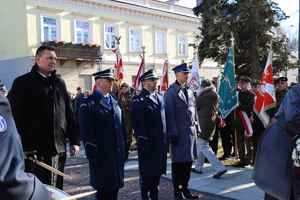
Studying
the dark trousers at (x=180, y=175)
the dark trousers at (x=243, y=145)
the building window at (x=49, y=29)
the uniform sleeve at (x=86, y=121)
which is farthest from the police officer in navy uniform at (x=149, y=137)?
the building window at (x=49, y=29)

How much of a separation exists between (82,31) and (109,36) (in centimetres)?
224

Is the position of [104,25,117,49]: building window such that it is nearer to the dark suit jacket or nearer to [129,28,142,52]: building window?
[129,28,142,52]: building window

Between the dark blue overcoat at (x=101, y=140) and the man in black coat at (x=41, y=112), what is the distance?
27 cm

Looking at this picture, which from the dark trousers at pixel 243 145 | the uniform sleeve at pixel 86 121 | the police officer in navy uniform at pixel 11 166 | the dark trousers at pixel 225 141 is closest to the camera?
the police officer in navy uniform at pixel 11 166

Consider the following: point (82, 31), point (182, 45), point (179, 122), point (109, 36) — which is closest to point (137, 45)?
point (109, 36)

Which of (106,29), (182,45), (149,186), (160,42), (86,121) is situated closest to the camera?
(86,121)

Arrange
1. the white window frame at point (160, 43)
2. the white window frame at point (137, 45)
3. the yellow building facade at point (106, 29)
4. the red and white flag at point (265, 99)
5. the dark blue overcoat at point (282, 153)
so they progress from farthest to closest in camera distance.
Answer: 1. the white window frame at point (160, 43)
2. the white window frame at point (137, 45)
3. the yellow building facade at point (106, 29)
4. the red and white flag at point (265, 99)
5. the dark blue overcoat at point (282, 153)

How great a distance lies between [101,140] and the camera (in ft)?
16.3

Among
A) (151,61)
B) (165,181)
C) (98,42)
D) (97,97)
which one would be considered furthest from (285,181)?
(151,61)

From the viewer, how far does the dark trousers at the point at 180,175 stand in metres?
6.56

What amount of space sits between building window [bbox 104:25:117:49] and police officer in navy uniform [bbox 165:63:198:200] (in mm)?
25487

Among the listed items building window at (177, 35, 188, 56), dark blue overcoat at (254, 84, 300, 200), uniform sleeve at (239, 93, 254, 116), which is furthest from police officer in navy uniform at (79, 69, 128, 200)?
building window at (177, 35, 188, 56)

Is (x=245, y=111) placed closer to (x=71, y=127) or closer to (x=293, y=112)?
(x=71, y=127)

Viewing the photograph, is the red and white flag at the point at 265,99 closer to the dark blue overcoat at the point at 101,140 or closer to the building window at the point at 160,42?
the dark blue overcoat at the point at 101,140
